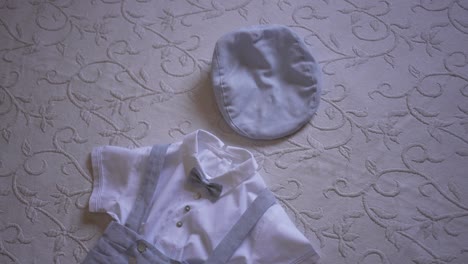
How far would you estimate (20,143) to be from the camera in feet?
3.49

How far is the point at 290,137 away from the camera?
1064 millimetres

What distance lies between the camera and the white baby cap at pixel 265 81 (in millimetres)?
1057

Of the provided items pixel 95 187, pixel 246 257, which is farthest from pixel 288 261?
pixel 95 187

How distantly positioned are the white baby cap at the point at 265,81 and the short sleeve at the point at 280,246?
273 mm

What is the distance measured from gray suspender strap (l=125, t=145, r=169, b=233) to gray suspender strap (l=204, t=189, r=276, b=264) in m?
0.19

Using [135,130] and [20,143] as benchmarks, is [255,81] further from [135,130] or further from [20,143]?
[20,143]

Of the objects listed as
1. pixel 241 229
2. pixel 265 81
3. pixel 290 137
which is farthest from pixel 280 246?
pixel 265 81

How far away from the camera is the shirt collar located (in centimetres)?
91

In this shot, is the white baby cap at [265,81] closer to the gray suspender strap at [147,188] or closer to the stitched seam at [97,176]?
the gray suspender strap at [147,188]

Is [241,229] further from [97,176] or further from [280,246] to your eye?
[97,176]

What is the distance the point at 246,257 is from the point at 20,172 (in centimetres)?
63

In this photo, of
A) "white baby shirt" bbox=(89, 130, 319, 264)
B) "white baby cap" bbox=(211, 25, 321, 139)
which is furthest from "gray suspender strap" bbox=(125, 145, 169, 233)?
"white baby cap" bbox=(211, 25, 321, 139)

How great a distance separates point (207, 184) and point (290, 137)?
0.93ft

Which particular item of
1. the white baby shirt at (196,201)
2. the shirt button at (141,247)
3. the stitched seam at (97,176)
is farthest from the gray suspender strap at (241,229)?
the stitched seam at (97,176)
